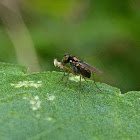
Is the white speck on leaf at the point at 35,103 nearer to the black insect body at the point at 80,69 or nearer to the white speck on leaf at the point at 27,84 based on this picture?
the white speck on leaf at the point at 27,84

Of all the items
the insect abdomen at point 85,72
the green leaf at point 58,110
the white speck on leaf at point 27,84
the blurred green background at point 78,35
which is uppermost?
the blurred green background at point 78,35

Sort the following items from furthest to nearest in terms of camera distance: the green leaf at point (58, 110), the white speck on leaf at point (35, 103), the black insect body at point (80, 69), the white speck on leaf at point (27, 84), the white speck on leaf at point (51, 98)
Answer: the black insect body at point (80, 69) → the white speck on leaf at point (27, 84) → the white speck on leaf at point (51, 98) → the white speck on leaf at point (35, 103) → the green leaf at point (58, 110)

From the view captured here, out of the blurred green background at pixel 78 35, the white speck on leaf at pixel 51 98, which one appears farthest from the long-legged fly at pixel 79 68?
the blurred green background at pixel 78 35

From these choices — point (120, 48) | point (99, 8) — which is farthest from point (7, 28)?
point (120, 48)

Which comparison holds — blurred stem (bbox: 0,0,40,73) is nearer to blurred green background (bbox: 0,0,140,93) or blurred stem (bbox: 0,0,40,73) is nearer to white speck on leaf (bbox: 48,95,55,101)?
blurred green background (bbox: 0,0,140,93)

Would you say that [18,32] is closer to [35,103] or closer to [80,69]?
[80,69]

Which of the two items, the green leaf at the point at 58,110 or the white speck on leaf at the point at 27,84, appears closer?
the green leaf at the point at 58,110

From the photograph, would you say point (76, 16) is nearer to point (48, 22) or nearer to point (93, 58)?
point (48, 22)

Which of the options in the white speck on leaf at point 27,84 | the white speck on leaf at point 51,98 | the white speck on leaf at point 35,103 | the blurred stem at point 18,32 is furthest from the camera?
the blurred stem at point 18,32
